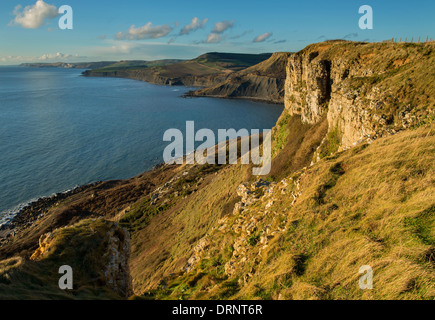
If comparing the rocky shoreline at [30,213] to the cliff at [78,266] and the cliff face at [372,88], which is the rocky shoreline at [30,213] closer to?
the cliff at [78,266]

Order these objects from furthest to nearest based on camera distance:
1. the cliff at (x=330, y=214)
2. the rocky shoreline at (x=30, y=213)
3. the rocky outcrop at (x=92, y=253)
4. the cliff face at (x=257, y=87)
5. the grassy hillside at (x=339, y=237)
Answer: the cliff face at (x=257, y=87) → the rocky shoreline at (x=30, y=213) → the rocky outcrop at (x=92, y=253) → the cliff at (x=330, y=214) → the grassy hillside at (x=339, y=237)

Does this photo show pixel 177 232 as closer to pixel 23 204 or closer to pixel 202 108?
pixel 23 204

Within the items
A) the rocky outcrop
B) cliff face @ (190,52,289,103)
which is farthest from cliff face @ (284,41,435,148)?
cliff face @ (190,52,289,103)

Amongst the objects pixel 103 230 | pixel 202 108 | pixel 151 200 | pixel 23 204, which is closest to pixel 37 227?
pixel 23 204

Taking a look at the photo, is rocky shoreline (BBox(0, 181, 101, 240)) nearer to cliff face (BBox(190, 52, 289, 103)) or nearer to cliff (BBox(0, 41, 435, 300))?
cliff (BBox(0, 41, 435, 300))

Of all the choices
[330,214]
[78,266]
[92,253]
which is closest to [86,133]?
[92,253]

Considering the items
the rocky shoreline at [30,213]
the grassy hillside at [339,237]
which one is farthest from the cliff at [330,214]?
the rocky shoreline at [30,213]

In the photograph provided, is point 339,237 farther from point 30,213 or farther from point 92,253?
point 30,213
